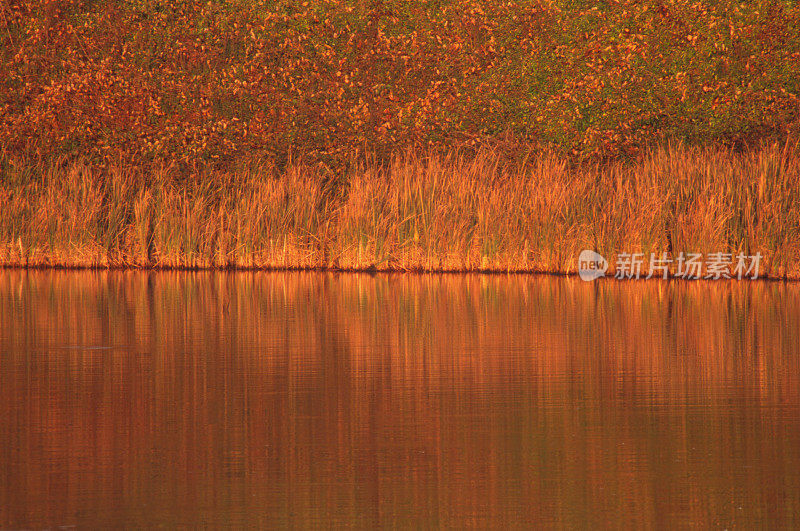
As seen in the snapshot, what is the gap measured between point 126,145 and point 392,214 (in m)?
8.81

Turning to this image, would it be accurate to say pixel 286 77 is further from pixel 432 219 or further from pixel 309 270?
pixel 432 219

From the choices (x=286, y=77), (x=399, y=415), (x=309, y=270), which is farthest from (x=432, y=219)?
(x=399, y=415)

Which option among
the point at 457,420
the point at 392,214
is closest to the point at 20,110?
the point at 392,214

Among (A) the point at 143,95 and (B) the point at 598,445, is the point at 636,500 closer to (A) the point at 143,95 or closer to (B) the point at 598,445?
(B) the point at 598,445

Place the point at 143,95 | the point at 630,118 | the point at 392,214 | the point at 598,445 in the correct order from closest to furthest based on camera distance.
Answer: the point at 598,445 → the point at 392,214 → the point at 630,118 → the point at 143,95

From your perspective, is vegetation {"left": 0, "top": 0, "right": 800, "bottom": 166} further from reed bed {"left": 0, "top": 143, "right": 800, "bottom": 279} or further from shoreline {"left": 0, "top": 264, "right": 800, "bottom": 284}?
shoreline {"left": 0, "top": 264, "right": 800, "bottom": 284}

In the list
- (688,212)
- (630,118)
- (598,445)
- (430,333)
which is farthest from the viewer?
(630,118)

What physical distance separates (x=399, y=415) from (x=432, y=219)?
12600mm

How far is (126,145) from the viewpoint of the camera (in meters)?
27.8

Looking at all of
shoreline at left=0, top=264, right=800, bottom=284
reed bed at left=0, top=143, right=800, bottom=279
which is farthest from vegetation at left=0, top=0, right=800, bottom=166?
shoreline at left=0, top=264, right=800, bottom=284

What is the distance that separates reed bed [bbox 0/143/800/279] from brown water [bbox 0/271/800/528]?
463 cm

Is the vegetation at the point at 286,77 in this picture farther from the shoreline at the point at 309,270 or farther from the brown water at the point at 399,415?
the brown water at the point at 399,415

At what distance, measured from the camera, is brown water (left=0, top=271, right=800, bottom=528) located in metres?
6.06

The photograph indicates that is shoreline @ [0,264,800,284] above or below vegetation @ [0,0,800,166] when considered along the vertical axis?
below
